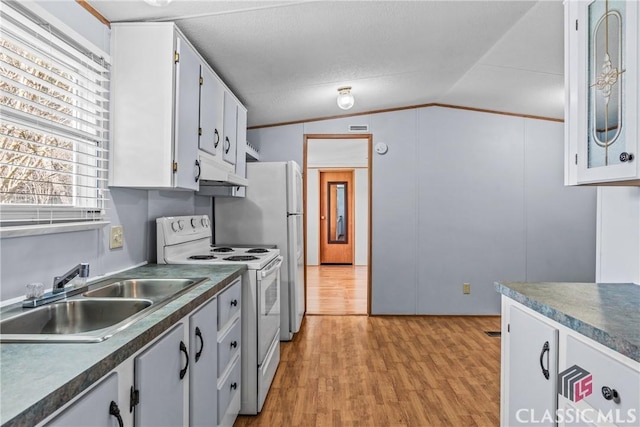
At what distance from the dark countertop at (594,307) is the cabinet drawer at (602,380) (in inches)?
1.8

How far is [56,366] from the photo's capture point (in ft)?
2.74

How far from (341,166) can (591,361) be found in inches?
283

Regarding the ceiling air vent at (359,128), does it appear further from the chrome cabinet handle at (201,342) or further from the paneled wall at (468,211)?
the chrome cabinet handle at (201,342)

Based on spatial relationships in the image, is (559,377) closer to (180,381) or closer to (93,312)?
(180,381)

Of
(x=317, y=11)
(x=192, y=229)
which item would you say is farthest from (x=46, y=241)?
(x=317, y=11)

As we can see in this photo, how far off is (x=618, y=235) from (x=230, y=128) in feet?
8.00

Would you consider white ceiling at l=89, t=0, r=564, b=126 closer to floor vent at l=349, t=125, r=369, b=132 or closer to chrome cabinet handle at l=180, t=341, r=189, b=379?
floor vent at l=349, t=125, r=369, b=132

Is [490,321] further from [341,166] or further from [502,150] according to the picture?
[341,166]

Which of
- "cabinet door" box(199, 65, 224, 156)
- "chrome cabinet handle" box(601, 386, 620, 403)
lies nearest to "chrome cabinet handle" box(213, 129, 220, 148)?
"cabinet door" box(199, 65, 224, 156)

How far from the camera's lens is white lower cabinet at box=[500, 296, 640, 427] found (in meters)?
1.01

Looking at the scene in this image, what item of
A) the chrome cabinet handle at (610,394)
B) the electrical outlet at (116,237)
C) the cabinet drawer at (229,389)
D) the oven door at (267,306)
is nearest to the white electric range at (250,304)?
the oven door at (267,306)

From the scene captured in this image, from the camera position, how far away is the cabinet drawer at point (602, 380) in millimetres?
977

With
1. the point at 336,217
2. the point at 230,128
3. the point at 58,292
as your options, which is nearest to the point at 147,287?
the point at 58,292

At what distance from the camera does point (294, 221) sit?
3598mm
